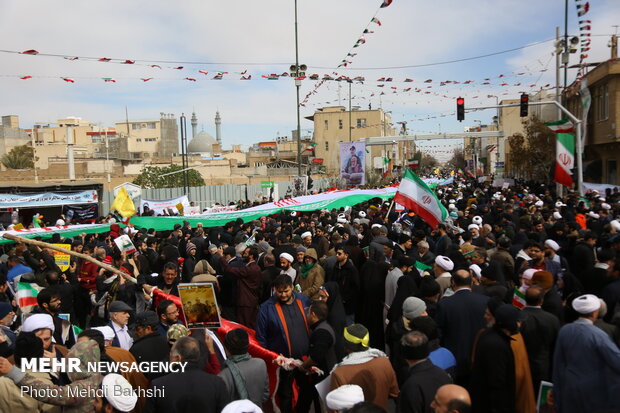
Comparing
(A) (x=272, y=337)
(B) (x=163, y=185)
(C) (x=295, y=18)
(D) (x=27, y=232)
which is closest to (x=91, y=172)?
(B) (x=163, y=185)

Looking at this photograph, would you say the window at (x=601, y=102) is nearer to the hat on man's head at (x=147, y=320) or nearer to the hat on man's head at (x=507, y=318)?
the hat on man's head at (x=507, y=318)

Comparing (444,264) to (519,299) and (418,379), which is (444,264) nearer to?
(519,299)

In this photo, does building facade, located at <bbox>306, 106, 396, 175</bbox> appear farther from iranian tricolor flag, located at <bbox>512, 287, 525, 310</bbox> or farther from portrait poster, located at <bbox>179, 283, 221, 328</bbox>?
portrait poster, located at <bbox>179, 283, 221, 328</bbox>

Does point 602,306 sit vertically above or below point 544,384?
above

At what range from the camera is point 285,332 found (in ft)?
18.6

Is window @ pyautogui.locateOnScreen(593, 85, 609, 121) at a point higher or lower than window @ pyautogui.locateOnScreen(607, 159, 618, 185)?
higher

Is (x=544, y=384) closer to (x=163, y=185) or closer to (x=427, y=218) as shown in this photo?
(x=427, y=218)

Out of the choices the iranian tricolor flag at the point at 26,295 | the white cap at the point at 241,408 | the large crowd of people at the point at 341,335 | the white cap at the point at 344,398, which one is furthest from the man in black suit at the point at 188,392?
the iranian tricolor flag at the point at 26,295

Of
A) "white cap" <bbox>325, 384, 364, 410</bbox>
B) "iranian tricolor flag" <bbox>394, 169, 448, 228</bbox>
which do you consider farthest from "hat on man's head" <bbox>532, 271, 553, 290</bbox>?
"iranian tricolor flag" <bbox>394, 169, 448, 228</bbox>

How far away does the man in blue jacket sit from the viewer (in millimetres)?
5625

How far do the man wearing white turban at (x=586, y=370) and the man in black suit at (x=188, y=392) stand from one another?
2781 mm

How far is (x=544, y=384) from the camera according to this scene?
182 inches

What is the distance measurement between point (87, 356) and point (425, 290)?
360 cm

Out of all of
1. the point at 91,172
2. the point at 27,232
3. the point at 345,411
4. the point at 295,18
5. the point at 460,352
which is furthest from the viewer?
the point at 91,172
